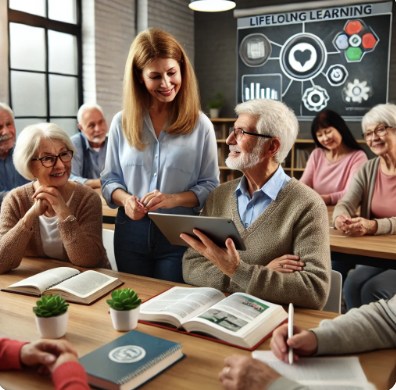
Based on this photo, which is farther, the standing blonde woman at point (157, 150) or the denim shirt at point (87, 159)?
the denim shirt at point (87, 159)

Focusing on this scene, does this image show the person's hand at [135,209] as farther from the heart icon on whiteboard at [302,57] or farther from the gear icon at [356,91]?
the heart icon on whiteboard at [302,57]

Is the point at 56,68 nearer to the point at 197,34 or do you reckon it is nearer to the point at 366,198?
the point at 197,34

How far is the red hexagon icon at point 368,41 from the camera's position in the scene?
618cm

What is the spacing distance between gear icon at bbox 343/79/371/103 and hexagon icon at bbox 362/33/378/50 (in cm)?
45

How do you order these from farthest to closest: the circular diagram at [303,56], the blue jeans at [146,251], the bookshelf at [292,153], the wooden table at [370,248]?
the circular diagram at [303,56] < the bookshelf at [292,153] < the wooden table at [370,248] < the blue jeans at [146,251]

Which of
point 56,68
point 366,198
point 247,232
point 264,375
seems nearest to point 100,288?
point 247,232

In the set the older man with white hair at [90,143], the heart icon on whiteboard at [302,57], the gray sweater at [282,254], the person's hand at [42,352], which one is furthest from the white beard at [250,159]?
the heart icon on whiteboard at [302,57]

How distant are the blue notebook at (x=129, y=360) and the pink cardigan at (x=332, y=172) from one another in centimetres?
267

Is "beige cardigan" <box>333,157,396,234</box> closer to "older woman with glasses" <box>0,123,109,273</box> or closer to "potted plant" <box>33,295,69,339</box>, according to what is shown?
"older woman with glasses" <box>0,123,109,273</box>

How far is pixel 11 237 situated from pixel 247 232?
107cm

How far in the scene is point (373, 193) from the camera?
3.01 metres

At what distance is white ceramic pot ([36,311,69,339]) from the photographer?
144cm

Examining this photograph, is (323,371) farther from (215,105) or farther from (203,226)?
(215,105)

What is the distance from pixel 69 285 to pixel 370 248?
155 cm
